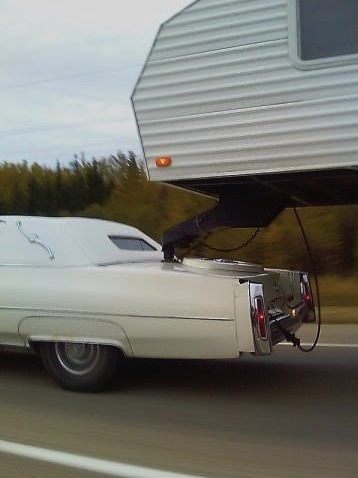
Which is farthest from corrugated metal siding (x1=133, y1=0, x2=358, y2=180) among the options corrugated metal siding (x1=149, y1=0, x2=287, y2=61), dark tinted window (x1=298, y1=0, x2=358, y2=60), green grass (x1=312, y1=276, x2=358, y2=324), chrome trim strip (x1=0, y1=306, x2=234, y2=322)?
green grass (x1=312, y1=276, x2=358, y2=324)

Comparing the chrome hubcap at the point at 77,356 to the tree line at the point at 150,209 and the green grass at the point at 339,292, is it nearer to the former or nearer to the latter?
the tree line at the point at 150,209

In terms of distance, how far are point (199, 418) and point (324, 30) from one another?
312 cm

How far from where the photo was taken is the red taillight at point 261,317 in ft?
17.9

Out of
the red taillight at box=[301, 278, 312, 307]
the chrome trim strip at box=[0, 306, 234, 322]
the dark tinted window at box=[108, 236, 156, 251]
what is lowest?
the red taillight at box=[301, 278, 312, 307]

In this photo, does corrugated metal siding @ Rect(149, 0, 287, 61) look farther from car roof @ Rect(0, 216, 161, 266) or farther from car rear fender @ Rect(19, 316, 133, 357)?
car rear fender @ Rect(19, 316, 133, 357)

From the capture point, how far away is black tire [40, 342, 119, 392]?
6086 mm

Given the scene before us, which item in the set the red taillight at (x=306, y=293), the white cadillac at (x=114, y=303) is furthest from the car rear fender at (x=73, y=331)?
the red taillight at (x=306, y=293)

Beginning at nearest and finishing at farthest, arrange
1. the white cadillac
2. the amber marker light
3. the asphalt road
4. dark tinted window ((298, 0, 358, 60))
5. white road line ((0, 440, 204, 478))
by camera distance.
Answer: white road line ((0, 440, 204, 478))
the asphalt road
dark tinted window ((298, 0, 358, 60))
the white cadillac
the amber marker light

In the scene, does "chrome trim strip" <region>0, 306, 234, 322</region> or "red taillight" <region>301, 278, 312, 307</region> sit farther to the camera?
"red taillight" <region>301, 278, 312, 307</region>

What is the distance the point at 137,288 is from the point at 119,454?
4.89 ft

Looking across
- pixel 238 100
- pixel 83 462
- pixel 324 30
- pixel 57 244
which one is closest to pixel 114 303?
pixel 57 244

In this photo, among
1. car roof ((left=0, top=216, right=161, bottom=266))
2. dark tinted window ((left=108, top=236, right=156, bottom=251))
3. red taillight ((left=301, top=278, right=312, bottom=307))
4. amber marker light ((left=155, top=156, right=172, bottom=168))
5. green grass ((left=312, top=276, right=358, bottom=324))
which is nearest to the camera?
amber marker light ((left=155, top=156, right=172, bottom=168))

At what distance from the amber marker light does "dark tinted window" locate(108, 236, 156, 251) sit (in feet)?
4.01

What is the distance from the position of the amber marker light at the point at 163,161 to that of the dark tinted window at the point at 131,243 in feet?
4.01
